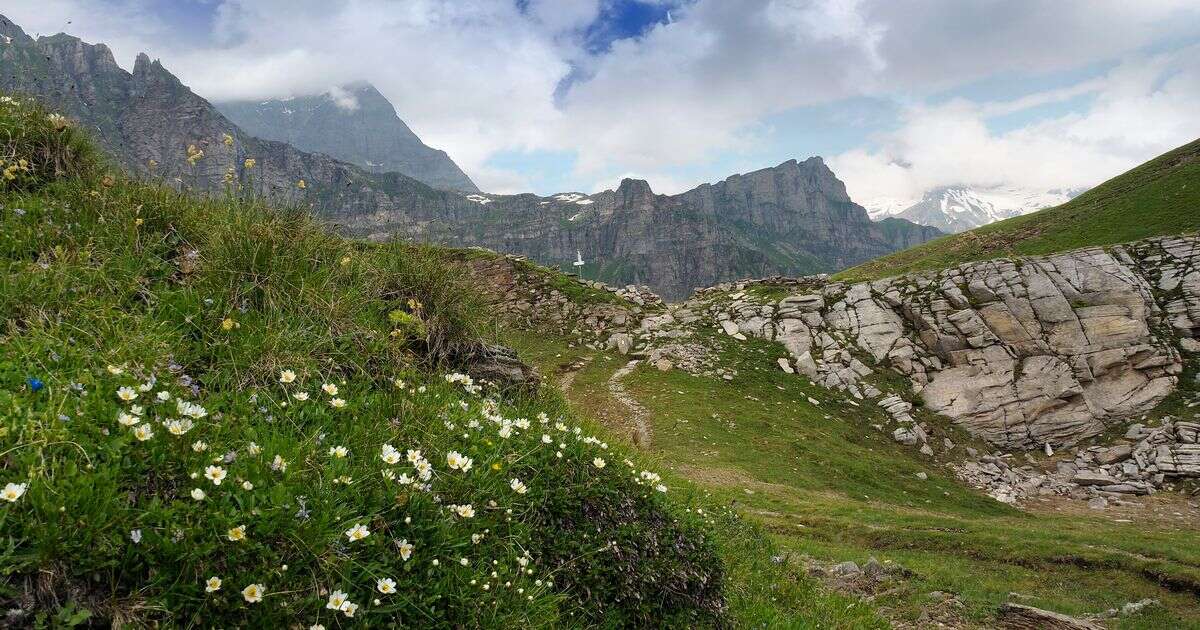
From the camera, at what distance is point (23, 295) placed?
4375mm

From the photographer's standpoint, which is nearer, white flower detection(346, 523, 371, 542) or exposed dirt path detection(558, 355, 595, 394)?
white flower detection(346, 523, 371, 542)

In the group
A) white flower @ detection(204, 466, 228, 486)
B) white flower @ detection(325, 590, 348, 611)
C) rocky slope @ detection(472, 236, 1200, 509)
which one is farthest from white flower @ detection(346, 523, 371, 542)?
rocky slope @ detection(472, 236, 1200, 509)

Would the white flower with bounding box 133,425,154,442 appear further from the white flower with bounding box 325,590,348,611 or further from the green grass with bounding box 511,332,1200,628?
the green grass with bounding box 511,332,1200,628

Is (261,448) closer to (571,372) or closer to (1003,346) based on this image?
(571,372)

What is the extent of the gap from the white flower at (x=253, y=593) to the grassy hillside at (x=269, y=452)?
2 cm

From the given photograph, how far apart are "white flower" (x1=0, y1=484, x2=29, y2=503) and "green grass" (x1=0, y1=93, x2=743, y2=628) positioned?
2 cm

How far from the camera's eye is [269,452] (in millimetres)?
3488

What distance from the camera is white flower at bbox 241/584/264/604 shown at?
270cm

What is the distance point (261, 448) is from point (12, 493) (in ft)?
3.89

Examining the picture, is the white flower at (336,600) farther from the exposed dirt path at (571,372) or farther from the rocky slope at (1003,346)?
the rocky slope at (1003,346)

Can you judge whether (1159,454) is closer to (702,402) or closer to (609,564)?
(702,402)

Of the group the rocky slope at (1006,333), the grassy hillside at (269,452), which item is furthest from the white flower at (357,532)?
the rocky slope at (1006,333)

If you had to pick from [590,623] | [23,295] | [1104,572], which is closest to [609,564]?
[590,623]

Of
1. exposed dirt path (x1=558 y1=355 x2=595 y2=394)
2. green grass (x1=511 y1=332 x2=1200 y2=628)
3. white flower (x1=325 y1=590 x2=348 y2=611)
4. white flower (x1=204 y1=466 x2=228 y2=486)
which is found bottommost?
green grass (x1=511 y1=332 x2=1200 y2=628)
